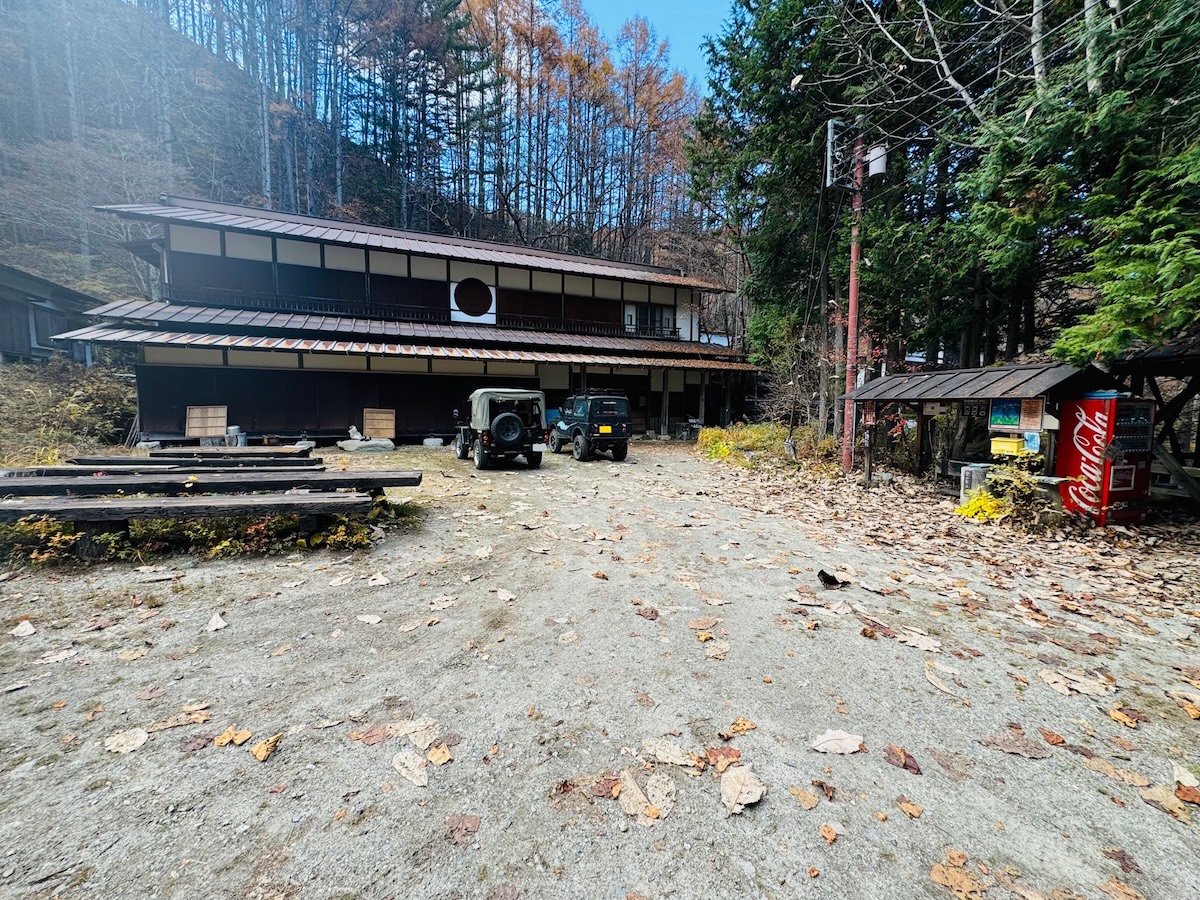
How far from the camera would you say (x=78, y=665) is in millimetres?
3023

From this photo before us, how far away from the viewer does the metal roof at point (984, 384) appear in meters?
6.65

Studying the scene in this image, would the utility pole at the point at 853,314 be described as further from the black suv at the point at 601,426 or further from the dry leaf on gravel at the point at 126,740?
→ the dry leaf on gravel at the point at 126,740

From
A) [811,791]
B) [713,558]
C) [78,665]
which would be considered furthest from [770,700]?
[78,665]

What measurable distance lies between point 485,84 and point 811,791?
114 ft

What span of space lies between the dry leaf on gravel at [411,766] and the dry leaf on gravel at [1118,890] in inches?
103

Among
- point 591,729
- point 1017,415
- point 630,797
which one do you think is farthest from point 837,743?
point 1017,415

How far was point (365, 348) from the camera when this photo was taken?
14.6 metres

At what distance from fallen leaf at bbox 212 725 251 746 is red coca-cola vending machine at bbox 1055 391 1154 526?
932 centimetres

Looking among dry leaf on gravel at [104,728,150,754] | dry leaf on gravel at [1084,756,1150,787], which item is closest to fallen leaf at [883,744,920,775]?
dry leaf on gravel at [1084,756,1150,787]

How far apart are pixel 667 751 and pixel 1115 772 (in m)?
2.14

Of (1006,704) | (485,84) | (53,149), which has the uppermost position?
(485,84)

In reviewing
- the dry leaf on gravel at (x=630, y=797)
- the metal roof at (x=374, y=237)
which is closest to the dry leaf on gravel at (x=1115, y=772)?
the dry leaf on gravel at (x=630, y=797)

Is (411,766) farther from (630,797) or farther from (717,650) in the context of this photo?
(717,650)

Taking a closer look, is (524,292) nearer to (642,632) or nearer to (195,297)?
(195,297)
